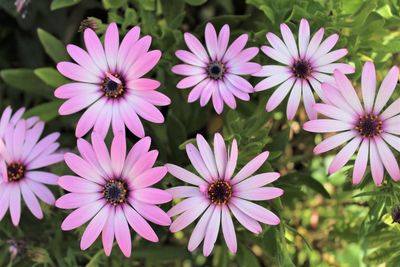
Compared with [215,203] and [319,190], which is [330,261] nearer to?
[319,190]

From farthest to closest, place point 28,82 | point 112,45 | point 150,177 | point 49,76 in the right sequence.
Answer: point 28,82, point 49,76, point 112,45, point 150,177

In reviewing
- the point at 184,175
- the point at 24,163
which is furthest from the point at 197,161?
the point at 24,163

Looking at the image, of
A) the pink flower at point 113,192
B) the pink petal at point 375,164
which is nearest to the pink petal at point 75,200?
the pink flower at point 113,192

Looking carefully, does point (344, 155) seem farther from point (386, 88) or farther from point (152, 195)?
point (152, 195)

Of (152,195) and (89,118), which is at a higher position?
(89,118)

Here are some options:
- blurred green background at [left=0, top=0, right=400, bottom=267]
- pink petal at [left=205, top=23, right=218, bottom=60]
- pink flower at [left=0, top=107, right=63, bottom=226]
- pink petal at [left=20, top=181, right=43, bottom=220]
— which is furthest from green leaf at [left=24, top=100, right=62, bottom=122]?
pink petal at [left=205, top=23, right=218, bottom=60]

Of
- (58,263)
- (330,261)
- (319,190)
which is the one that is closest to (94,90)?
(58,263)
